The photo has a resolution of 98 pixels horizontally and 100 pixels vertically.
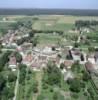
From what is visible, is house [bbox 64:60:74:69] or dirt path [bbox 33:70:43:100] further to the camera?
house [bbox 64:60:74:69]

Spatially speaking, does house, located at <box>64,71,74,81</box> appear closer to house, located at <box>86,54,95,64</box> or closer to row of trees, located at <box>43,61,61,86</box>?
row of trees, located at <box>43,61,61,86</box>

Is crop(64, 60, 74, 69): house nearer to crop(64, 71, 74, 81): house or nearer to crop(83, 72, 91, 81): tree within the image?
crop(64, 71, 74, 81): house

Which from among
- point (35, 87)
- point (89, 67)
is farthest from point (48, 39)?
point (35, 87)

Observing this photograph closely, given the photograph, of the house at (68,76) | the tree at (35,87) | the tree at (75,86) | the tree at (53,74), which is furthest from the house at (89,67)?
the tree at (35,87)

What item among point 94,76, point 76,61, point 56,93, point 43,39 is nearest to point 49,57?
point 76,61

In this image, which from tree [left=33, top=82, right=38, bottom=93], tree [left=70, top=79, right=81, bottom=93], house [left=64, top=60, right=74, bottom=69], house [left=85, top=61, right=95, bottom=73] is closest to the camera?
tree [left=33, top=82, right=38, bottom=93]

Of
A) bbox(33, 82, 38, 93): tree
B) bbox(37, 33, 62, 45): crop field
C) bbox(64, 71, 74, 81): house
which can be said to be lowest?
bbox(37, 33, 62, 45): crop field

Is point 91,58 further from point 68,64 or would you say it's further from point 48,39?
point 48,39

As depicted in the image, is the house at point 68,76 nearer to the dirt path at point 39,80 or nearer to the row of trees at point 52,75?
the row of trees at point 52,75

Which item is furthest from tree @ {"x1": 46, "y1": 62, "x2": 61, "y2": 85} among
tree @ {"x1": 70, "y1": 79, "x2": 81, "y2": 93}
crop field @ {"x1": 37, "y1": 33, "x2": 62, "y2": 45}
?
crop field @ {"x1": 37, "y1": 33, "x2": 62, "y2": 45}

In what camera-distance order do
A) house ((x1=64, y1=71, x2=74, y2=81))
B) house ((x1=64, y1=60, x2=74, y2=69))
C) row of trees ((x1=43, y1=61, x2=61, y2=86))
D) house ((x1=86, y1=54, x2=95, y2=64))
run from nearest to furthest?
row of trees ((x1=43, y1=61, x2=61, y2=86)), house ((x1=64, y1=71, x2=74, y2=81)), house ((x1=64, y1=60, x2=74, y2=69)), house ((x1=86, y1=54, x2=95, y2=64))

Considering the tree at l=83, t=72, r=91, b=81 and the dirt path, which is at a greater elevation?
the tree at l=83, t=72, r=91, b=81
